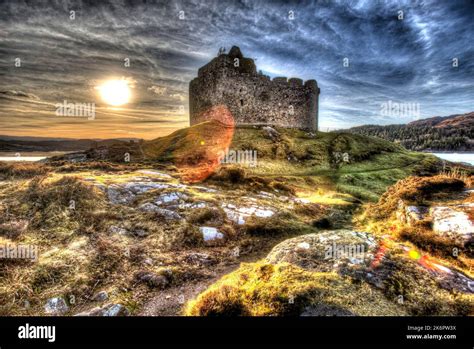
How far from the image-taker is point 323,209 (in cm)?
1636

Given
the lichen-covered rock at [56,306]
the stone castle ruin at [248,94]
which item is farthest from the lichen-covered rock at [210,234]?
the stone castle ruin at [248,94]

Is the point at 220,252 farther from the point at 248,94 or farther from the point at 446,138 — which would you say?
the point at 446,138

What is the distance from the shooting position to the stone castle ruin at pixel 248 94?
135 feet

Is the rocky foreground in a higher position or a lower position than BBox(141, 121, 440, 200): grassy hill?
lower

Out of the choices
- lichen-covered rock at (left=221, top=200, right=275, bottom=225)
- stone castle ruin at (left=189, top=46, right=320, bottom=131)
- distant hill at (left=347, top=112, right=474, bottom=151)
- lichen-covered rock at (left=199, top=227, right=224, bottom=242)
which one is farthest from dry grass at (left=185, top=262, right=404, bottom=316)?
distant hill at (left=347, top=112, right=474, bottom=151)

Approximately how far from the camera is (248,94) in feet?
141

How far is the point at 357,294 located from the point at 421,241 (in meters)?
3.63

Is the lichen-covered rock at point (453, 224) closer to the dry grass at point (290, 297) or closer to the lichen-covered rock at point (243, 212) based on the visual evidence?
the dry grass at point (290, 297)

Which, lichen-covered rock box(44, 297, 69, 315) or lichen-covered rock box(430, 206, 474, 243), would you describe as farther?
lichen-covered rock box(430, 206, 474, 243)

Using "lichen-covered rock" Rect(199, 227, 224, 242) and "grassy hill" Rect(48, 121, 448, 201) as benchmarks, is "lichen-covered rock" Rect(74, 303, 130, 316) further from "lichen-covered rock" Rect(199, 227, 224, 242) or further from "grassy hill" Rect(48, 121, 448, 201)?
"grassy hill" Rect(48, 121, 448, 201)

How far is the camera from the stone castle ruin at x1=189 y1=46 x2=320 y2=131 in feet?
135

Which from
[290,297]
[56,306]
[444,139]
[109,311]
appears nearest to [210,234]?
[109,311]
